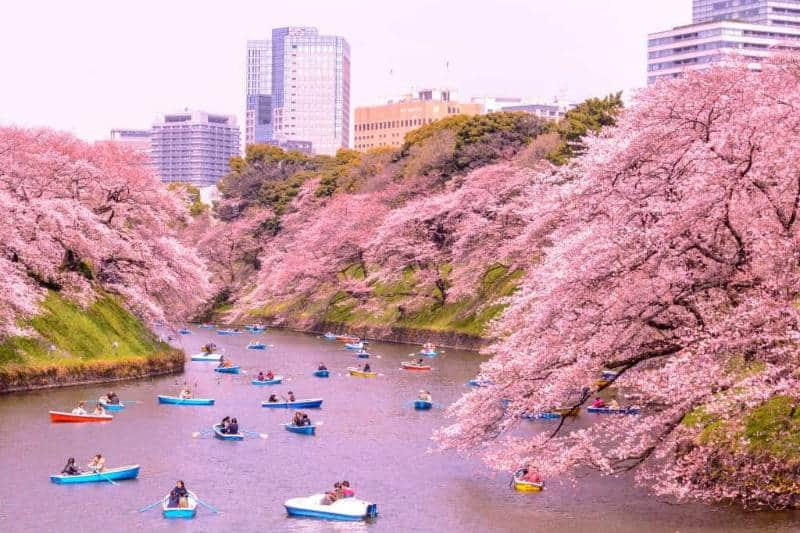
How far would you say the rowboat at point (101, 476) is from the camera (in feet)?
123

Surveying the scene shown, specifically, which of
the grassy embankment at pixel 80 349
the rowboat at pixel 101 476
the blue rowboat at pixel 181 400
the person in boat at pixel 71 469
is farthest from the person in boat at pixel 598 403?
the grassy embankment at pixel 80 349

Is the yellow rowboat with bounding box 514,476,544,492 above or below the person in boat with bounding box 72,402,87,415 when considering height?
above

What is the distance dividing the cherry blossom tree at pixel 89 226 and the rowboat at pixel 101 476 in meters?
19.8

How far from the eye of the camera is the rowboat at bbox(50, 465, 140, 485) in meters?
37.5

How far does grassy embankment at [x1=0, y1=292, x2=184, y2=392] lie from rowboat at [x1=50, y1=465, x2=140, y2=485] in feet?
59.6

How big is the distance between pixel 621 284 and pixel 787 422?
5726 mm

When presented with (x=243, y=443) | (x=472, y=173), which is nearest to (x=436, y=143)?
(x=472, y=173)

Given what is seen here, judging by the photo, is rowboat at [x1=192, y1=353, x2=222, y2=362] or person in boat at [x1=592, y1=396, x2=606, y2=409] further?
rowboat at [x1=192, y1=353, x2=222, y2=362]

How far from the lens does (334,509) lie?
1344 inches

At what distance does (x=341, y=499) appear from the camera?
3453 cm

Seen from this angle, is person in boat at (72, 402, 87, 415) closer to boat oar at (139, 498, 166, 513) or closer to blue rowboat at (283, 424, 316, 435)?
blue rowboat at (283, 424, 316, 435)

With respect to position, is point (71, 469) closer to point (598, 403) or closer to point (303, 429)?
point (303, 429)

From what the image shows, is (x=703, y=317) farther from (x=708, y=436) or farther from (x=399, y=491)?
(x=399, y=491)

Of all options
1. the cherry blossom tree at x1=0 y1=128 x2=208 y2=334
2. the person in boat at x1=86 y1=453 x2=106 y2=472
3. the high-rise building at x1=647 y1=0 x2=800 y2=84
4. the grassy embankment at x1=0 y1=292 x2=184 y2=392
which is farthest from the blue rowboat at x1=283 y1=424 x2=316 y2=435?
the high-rise building at x1=647 y1=0 x2=800 y2=84
